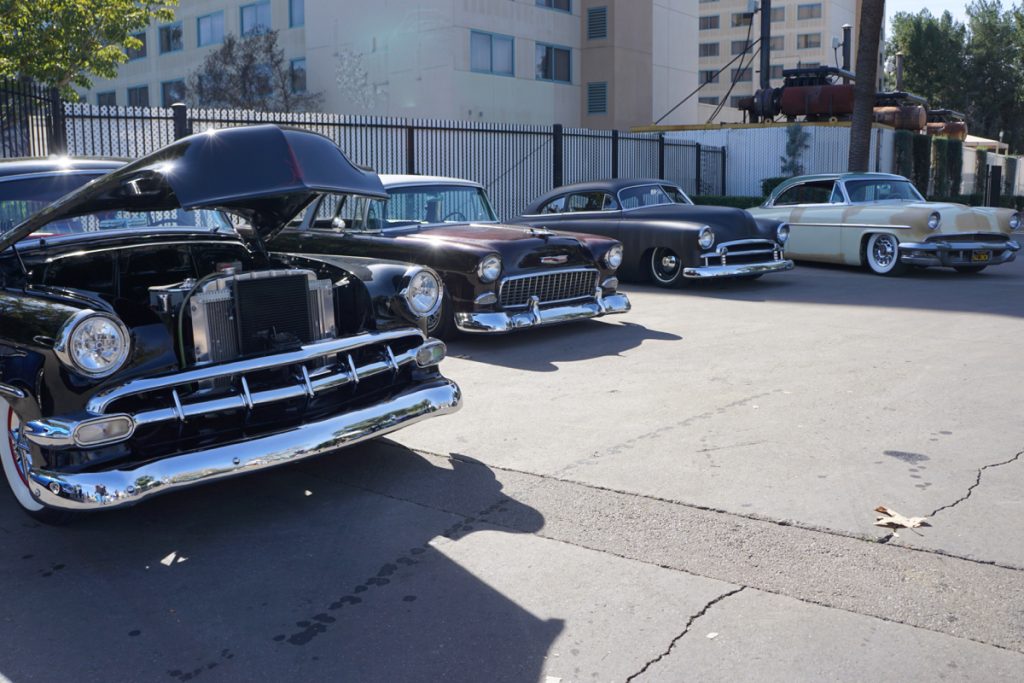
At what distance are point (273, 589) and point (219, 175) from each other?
5.58 ft

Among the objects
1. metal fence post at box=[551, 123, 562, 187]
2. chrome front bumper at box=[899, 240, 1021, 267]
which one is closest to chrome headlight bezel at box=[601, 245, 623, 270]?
chrome front bumper at box=[899, 240, 1021, 267]

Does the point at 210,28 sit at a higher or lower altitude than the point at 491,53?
higher

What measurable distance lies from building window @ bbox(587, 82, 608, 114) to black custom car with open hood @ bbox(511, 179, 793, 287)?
2188 centimetres

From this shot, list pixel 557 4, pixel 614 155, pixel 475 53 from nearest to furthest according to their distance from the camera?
pixel 614 155 < pixel 475 53 < pixel 557 4

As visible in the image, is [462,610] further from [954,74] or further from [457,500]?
[954,74]

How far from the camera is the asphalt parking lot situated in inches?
121

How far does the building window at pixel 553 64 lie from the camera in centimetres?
3256

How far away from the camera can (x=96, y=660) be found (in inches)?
121

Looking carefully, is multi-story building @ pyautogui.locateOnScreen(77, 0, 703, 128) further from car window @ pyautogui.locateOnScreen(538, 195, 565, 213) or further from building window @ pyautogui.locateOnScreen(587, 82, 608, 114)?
car window @ pyautogui.locateOnScreen(538, 195, 565, 213)

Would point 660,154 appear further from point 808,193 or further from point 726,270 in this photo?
point 726,270

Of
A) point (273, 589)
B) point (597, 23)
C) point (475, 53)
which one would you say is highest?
point (597, 23)

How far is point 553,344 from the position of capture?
8453mm

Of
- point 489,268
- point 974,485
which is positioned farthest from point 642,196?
point 974,485

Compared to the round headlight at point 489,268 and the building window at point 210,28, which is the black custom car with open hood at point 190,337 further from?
the building window at point 210,28
